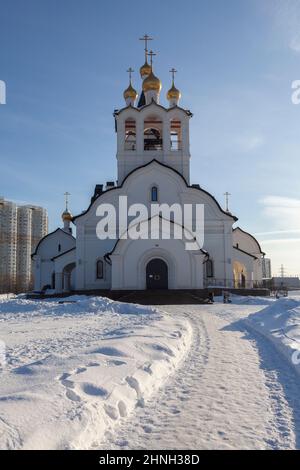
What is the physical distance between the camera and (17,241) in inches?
2370

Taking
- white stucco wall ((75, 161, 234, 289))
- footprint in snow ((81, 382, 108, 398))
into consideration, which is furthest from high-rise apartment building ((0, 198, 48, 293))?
footprint in snow ((81, 382, 108, 398))

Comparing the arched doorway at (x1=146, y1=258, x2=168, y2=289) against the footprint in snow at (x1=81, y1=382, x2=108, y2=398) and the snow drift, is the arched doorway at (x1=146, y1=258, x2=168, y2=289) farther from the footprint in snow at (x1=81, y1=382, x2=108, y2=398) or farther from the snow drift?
the footprint in snow at (x1=81, y1=382, x2=108, y2=398)

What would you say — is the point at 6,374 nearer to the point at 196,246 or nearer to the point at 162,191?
the point at 196,246

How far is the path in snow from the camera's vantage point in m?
3.42

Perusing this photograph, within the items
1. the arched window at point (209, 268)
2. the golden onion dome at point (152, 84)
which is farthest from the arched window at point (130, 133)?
the arched window at point (209, 268)

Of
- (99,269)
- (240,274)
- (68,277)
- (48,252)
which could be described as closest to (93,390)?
(99,269)

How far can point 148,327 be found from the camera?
925 cm

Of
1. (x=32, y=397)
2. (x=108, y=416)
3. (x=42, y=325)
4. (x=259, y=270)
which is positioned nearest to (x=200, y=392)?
(x=108, y=416)

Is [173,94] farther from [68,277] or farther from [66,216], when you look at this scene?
[68,277]

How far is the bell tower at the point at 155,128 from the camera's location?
81.1 ft

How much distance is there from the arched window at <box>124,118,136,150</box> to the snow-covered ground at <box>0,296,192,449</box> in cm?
1802

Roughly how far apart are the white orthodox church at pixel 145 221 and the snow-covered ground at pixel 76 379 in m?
11.2

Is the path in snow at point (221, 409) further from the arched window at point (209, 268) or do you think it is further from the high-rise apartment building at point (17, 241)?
the high-rise apartment building at point (17, 241)

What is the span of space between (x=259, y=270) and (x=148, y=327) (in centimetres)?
2151
